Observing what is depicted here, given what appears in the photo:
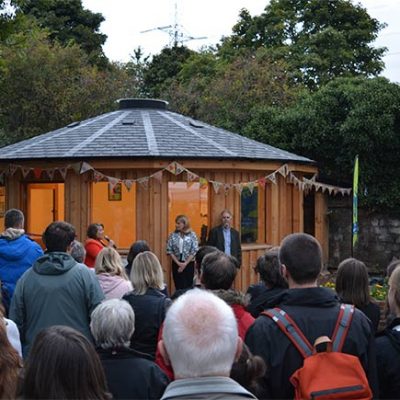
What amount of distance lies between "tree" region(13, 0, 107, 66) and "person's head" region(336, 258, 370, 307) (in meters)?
32.5

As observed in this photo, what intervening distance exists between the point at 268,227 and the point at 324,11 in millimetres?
21810

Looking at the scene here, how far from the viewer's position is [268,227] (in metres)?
14.1

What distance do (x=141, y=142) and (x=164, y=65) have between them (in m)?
26.1

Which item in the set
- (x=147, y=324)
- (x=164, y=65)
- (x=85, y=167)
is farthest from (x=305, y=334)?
(x=164, y=65)

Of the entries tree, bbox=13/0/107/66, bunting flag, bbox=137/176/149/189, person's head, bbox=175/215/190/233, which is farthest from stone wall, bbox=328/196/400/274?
tree, bbox=13/0/107/66

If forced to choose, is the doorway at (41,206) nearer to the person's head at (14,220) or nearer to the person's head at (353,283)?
the person's head at (14,220)

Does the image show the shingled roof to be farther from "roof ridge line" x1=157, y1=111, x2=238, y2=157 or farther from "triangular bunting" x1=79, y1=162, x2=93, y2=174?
"triangular bunting" x1=79, y1=162, x2=93, y2=174

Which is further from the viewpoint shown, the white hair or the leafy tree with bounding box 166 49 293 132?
the leafy tree with bounding box 166 49 293 132

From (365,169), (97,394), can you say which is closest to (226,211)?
(365,169)

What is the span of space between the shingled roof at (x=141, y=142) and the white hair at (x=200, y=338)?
388 inches

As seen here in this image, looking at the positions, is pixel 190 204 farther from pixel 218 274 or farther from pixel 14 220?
pixel 218 274

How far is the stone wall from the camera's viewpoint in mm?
17391

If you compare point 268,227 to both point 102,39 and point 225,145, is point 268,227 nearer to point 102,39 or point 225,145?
point 225,145

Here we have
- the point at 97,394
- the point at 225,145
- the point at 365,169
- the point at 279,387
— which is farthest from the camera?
the point at 365,169
